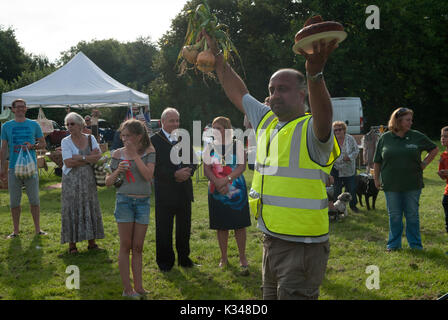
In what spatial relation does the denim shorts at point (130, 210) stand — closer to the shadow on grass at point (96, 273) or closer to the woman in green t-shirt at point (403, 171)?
the shadow on grass at point (96, 273)

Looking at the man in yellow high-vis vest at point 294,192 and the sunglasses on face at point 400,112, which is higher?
the sunglasses on face at point 400,112

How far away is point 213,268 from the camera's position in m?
5.59

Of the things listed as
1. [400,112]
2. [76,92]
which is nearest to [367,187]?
[400,112]

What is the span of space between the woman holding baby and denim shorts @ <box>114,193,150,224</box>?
1189 millimetres

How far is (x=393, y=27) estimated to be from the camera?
27.8 meters

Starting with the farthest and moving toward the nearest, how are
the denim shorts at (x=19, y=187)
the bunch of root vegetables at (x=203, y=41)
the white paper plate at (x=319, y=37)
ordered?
the denim shorts at (x=19, y=187)
the bunch of root vegetables at (x=203, y=41)
the white paper plate at (x=319, y=37)

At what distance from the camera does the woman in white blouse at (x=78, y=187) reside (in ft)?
19.5

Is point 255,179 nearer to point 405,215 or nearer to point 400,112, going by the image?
point 400,112

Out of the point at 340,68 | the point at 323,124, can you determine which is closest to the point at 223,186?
the point at 323,124

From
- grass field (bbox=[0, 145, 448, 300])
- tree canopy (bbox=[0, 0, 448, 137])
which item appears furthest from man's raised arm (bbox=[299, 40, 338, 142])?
tree canopy (bbox=[0, 0, 448, 137])

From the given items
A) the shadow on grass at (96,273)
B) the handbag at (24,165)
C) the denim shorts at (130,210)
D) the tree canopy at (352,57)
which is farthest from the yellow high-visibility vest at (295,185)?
the tree canopy at (352,57)

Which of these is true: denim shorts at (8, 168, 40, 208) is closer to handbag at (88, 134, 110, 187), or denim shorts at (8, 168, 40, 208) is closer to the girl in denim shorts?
handbag at (88, 134, 110, 187)

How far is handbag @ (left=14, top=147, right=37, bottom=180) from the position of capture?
22.1ft

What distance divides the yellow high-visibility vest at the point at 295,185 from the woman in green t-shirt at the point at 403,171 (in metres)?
3.91
